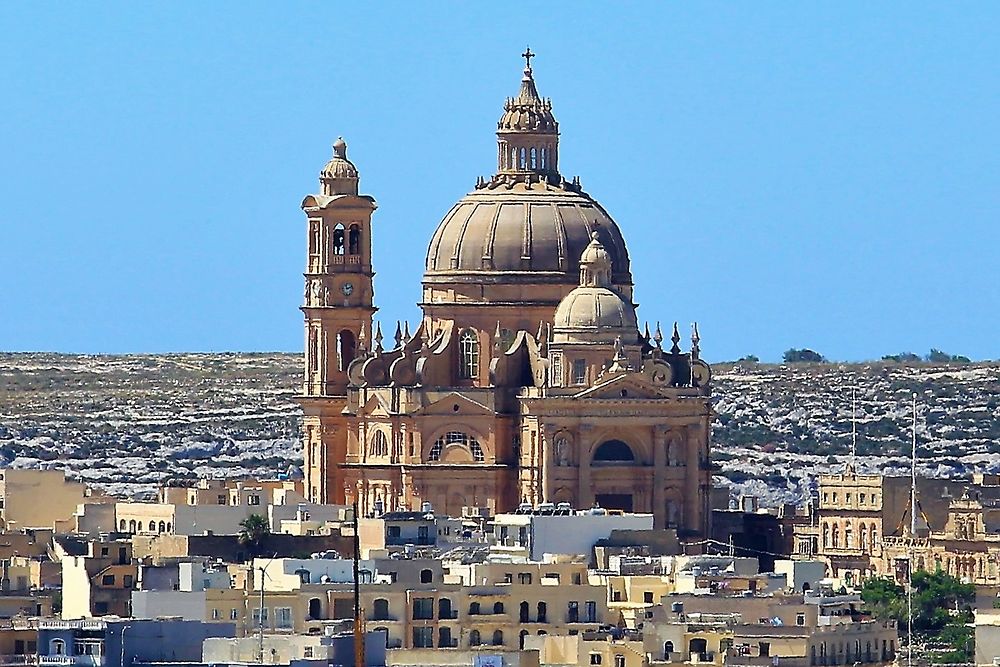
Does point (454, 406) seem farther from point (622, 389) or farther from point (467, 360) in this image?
point (622, 389)

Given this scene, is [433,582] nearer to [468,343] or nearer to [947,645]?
[947,645]

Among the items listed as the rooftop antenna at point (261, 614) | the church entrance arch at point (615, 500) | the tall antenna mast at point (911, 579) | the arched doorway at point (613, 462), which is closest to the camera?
the rooftop antenna at point (261, 614)

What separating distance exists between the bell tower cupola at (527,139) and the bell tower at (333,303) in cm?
435

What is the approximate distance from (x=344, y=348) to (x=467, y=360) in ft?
14.9

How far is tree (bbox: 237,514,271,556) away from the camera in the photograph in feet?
518

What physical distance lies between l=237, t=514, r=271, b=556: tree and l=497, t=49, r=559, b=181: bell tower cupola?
22662mm

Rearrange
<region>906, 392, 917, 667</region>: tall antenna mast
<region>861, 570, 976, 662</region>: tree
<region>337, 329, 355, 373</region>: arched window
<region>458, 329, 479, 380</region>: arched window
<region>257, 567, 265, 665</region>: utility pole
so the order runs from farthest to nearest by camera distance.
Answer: <region>337, 329, 355, 373</region>: arched window → <region>458, 329, 479, 380</region>: arched window → <region>861, 570, 976, 662</region>: tree → <region>906, 392, 917, 667</region>: tall antenna mast → <region>257, 567, 265, 665</region>: utility pole

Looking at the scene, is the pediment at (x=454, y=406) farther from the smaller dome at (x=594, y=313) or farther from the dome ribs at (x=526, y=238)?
the dome ribs at (x=526, y=238)

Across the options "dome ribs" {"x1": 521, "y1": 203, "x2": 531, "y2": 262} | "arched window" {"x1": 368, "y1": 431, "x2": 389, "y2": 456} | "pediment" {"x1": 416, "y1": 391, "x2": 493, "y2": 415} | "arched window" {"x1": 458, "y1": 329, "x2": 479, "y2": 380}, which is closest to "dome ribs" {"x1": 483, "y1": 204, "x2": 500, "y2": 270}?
"dome ribs" {"x1": 521, "y1": 203, "x2": 531, "y2": 262}

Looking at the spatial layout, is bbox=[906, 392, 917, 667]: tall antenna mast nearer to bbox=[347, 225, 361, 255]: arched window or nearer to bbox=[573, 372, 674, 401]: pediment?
bbox=[573, 372, 674, 401]: pediment

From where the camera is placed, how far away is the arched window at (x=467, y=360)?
184m

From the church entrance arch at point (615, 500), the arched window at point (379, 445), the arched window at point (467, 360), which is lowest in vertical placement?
the church entrance arch at point (615, 500)

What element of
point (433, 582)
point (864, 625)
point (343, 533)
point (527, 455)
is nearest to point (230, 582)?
point (433, 582)

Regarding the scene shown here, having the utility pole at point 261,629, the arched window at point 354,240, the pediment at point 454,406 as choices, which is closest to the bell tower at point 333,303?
the arched window at point 354,240
